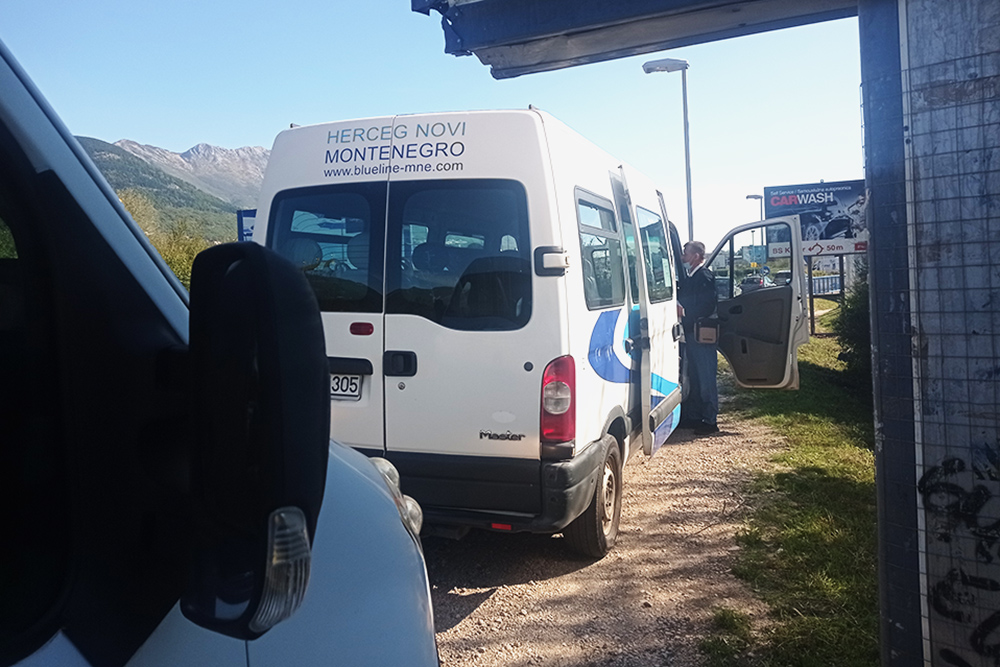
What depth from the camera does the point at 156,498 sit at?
1033 millimetres

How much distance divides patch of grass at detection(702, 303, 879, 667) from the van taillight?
4.06 ft

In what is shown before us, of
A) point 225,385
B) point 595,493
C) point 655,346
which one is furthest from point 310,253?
point 225,385

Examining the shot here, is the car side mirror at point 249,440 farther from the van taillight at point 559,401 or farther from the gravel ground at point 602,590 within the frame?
the van taillight at point 559,401

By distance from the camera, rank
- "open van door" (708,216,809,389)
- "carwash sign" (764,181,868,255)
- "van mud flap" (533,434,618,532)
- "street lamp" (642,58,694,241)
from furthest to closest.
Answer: "street lamp" (642,58,694,241), "carwash sign" (764,181,868,255), "open van door" (708,216,809,389), "van mud flap" (533,434,618,532)

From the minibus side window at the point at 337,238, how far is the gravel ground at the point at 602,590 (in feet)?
5.77

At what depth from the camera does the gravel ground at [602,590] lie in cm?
371

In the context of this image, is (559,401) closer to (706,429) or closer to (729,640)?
(729,640)

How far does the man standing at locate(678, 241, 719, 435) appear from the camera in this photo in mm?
7996

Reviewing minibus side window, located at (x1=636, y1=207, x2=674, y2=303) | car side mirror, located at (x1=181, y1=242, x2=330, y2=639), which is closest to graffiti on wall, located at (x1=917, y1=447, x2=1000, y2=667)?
car side mirror, located at (x1=181, y1=242, x2=330, y2=639)

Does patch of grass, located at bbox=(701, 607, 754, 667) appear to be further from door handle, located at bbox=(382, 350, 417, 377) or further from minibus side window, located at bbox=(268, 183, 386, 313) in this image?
minibus side window, located at bbox=(268, 183, 386, 313)

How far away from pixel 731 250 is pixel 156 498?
6.81 meters

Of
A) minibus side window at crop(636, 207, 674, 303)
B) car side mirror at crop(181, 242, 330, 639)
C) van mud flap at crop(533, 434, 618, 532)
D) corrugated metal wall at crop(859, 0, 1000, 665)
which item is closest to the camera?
car side mirror at crop(181, 242, 330, 639)

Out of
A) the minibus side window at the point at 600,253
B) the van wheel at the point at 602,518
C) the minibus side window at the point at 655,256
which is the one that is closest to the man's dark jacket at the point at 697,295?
the minibus side window at the point at 655,256

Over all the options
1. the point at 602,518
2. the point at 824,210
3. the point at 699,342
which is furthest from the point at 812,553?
the point at 824,210
